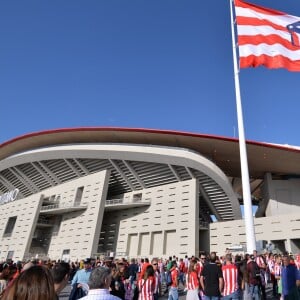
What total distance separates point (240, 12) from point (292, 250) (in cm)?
2185

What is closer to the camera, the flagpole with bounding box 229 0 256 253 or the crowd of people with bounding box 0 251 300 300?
the crowd of people with bounding box 0 251 300 300

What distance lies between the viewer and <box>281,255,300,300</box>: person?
Answer: 6691 mm

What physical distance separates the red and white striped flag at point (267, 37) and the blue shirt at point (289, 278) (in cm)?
851

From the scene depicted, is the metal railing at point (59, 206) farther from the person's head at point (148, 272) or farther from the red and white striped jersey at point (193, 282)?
the person's head at point (148, 272)

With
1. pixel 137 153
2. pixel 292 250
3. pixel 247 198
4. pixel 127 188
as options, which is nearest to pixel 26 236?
pixel 127 188

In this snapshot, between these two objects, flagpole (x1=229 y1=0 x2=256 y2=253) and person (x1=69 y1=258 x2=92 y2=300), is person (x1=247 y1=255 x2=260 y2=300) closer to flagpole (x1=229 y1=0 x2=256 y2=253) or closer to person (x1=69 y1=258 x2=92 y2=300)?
flagpole (x1=229 y1=0 x2=256 y2=253)

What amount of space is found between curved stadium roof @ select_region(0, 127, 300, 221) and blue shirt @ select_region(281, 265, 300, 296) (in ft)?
76.9

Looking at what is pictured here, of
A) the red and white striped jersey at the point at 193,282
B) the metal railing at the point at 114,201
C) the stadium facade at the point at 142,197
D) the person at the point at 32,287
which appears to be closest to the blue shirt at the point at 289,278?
the red and white striped jersey at the point at 193,282

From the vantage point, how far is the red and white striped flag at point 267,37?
12.8 metres

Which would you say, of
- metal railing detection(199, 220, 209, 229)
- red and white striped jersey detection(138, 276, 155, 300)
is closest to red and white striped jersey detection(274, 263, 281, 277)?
red and white striped jersey detection(138, 276, 155, 300)

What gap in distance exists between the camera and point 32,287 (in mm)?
1772

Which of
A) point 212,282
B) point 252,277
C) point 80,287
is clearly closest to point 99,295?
point 80,287

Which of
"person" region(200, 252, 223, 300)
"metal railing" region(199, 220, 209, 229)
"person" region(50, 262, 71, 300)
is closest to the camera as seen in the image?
"person" region(50, 262, 71, 300)

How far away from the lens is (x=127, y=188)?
1430 inches
